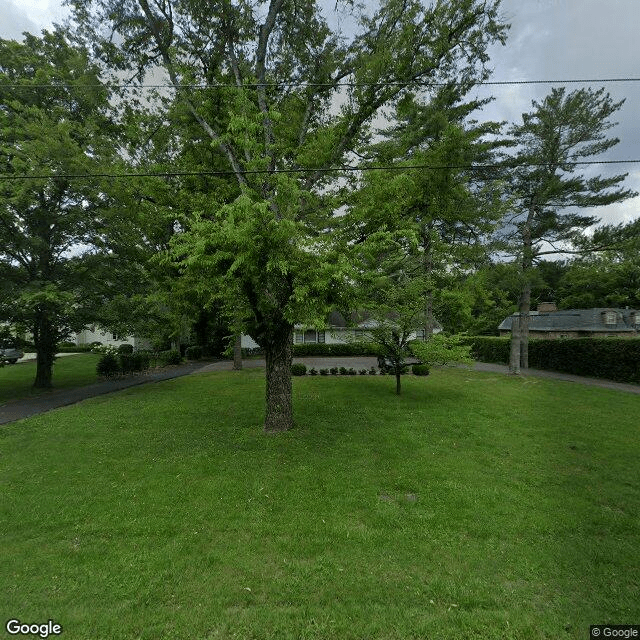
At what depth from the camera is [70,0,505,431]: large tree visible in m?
6.43

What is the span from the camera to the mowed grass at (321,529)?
307cm

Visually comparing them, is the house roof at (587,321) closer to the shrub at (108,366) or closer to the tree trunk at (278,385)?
the tree trunk at (278,385)

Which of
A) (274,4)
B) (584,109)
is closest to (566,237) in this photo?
(584,109)

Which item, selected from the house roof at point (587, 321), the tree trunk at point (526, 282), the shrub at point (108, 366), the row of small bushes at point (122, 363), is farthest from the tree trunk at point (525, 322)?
the shrub at point (108, 366)

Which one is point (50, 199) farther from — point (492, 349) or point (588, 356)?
point (492, 349)

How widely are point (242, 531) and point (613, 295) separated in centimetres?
4780

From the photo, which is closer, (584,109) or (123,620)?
(123,620)

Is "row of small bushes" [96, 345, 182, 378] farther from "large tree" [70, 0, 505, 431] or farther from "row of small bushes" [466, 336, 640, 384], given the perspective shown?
"row of small bushes" [466, 336, 640, 384]

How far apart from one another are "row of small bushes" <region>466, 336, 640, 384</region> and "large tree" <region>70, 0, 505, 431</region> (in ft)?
43.5

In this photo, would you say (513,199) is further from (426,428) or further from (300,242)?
(300,242)

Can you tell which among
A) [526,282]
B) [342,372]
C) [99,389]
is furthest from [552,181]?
[99,389]

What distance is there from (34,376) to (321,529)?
2189 centimetres

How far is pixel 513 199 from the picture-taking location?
19.5m

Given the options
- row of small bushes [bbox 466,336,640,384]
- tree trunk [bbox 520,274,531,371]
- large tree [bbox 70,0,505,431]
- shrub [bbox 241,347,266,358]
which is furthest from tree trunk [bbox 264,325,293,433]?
shrub [bbox 241,347,266,358]
